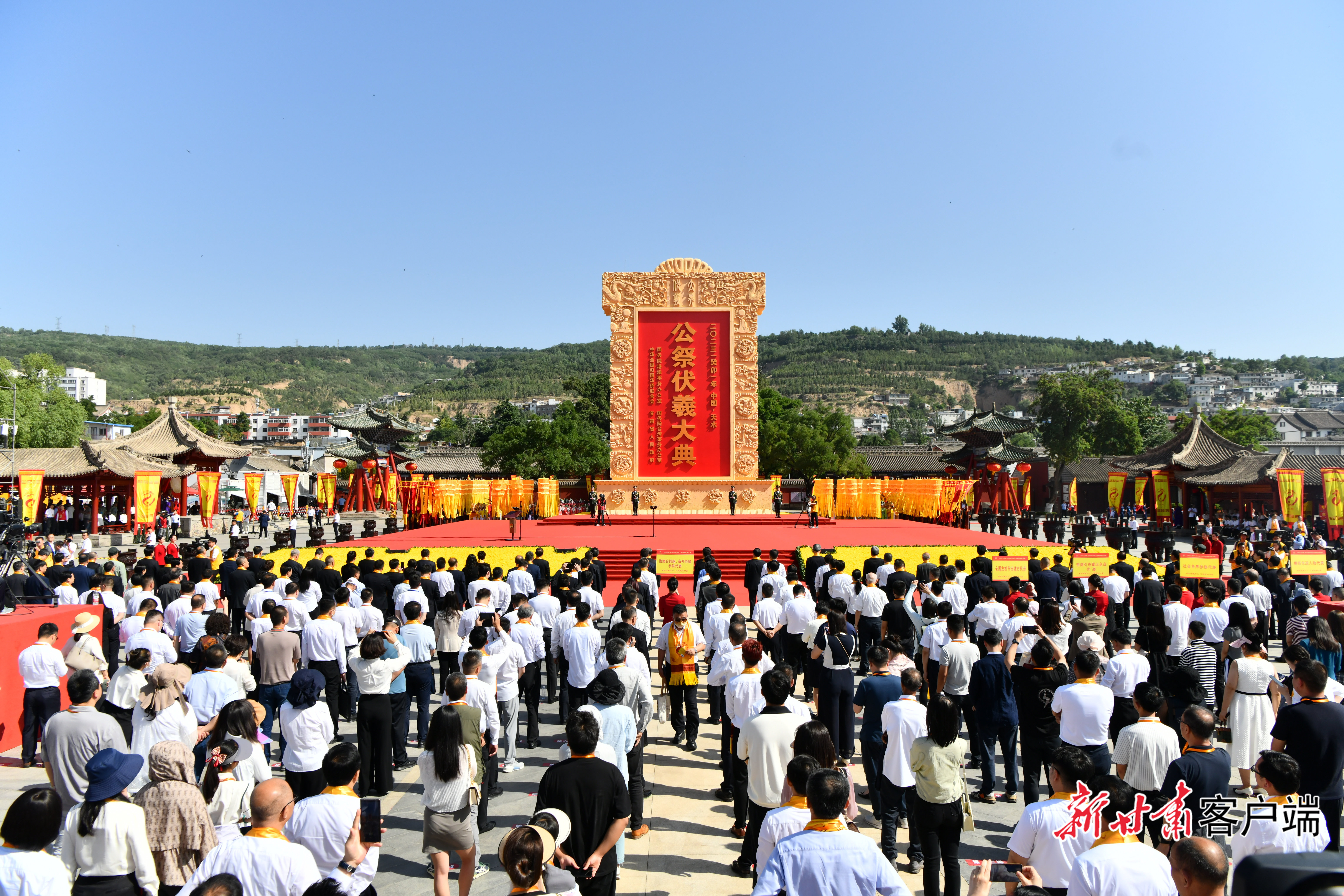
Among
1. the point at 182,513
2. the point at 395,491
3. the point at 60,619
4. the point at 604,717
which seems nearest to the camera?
the point at 604,717

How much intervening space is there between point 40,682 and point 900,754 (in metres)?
6.32

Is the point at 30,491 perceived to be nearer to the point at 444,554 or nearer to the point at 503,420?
the point at 444,554

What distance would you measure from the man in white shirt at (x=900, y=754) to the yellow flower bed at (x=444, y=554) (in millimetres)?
8896

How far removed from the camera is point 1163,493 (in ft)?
100.0

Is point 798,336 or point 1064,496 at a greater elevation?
point 798,336

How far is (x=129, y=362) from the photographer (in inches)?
4397

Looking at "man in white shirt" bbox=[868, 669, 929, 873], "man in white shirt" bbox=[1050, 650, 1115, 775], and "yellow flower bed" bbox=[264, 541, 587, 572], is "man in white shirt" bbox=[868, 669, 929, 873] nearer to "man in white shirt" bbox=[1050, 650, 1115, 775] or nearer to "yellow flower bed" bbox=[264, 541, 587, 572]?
"man in white shirt" bbox=[1050, 650, 1115, 775]

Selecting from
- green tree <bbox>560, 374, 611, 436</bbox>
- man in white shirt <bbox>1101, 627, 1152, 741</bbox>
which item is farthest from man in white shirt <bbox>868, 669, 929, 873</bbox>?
green tree <bbox>560, 374, 611, 436</bbox>

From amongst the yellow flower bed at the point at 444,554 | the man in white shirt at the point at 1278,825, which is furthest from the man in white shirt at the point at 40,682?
the man in white shirt at the point at 1278,825

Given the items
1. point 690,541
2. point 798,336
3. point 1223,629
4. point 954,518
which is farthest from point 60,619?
point 798,336

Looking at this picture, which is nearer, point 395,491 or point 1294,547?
point 1294,547

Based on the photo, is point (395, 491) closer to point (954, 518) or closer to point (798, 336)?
point (954, 518)

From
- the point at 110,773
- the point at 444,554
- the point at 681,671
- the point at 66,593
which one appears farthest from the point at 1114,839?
the point at 444,554

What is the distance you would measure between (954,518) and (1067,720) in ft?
80.1
